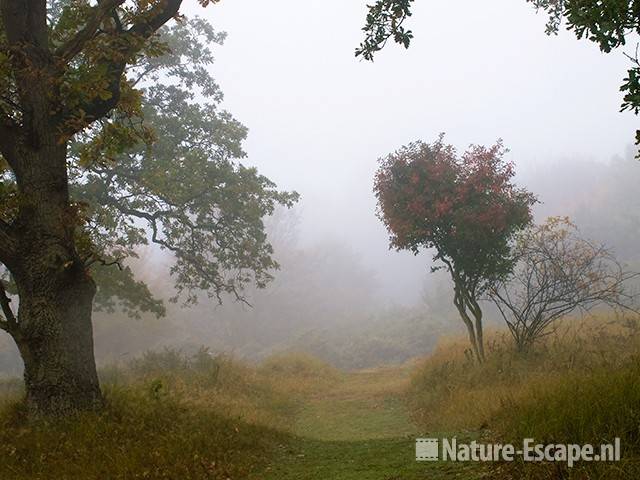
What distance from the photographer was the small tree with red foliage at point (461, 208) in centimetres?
1145

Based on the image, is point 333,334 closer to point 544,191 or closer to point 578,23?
point 578,23

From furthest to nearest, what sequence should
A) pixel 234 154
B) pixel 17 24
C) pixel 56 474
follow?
1. pixel 234 154
2. pixel 17 24
3. pixel 56 474

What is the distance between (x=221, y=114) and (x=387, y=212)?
25.9 ft

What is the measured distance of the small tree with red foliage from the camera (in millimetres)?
11453

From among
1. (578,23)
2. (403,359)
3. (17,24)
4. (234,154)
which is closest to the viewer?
(578,23)

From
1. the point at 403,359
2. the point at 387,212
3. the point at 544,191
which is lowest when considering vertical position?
the point at 403,359

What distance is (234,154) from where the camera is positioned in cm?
1622

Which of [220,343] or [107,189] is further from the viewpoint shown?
[220,343]

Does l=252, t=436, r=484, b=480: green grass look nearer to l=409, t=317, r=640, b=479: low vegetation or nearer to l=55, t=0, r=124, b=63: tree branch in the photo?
l=409, t=317, r=640, b=479: low vegetation

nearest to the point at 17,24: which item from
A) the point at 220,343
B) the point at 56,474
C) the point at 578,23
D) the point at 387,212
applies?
the point at 56,474

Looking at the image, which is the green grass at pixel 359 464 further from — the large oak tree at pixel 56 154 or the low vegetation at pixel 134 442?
the large oak tree at pixel 56 154

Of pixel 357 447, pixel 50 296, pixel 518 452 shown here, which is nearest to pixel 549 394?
pixel 518 452

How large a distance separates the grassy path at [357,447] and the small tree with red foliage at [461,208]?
3.17 m

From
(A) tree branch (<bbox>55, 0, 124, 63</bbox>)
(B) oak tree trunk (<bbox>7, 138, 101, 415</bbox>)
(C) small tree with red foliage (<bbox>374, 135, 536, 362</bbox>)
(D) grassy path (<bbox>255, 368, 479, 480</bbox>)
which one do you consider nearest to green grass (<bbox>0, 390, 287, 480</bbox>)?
(B) oak tree trunk (<bbox>7, 138, 101, 415</bbox>)
